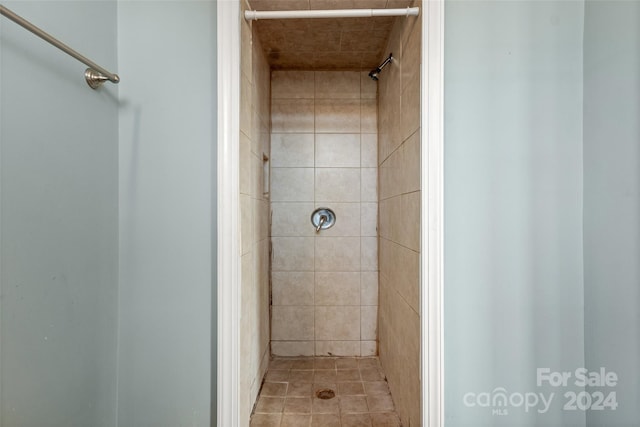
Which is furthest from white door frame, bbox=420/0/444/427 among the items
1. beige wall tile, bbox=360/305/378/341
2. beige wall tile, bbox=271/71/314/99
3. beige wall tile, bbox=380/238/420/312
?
beige wall tile, bbox=271/71/314/99

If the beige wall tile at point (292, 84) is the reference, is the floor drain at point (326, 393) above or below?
below

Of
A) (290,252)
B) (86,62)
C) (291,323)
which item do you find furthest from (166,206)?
(291,323)

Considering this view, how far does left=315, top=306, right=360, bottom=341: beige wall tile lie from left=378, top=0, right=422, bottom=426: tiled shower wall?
0.90ft

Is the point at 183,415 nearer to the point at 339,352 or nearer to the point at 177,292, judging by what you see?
the point at 177,292

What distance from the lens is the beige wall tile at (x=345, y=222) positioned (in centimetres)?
241

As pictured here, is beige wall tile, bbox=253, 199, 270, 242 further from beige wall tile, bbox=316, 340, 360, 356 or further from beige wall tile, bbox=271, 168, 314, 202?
beige wall tile, bbox=316, 340, 360, 356

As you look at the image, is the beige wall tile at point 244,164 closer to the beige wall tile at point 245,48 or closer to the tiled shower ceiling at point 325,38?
the beige wall tile at point 245,48

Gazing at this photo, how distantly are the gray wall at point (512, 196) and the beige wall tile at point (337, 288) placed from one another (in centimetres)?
129

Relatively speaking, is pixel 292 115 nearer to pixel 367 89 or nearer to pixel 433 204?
pixel 367 89

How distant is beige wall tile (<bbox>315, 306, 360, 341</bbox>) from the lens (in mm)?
2402

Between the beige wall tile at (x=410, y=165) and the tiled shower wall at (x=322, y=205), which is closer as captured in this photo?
the beige wall tile at (x=410, y=165)

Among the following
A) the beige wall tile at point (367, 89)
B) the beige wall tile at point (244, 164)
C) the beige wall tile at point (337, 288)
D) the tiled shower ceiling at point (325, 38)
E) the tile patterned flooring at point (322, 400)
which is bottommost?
the tile patterned flooring at point (322, 400)

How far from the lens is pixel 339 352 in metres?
2.39

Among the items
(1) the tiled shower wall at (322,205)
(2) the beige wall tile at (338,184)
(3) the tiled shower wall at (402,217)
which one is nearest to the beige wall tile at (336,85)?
(1) the tiled shower wall at (322,205)
